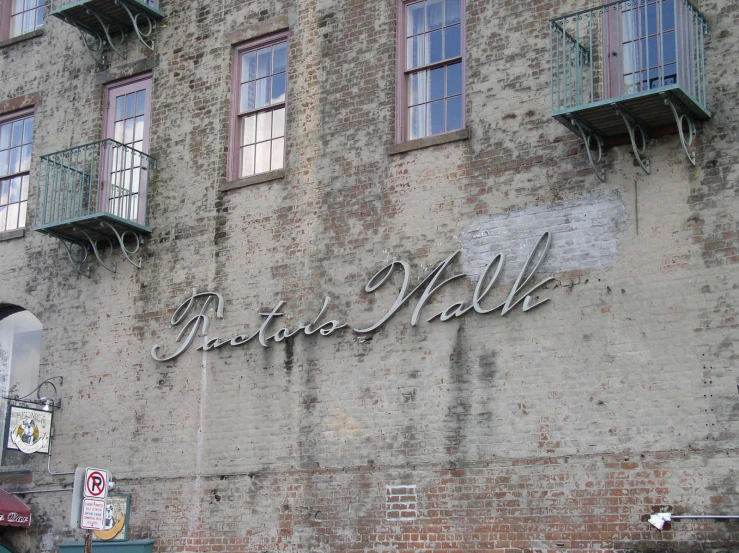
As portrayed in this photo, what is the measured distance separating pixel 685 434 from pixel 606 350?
1.31m

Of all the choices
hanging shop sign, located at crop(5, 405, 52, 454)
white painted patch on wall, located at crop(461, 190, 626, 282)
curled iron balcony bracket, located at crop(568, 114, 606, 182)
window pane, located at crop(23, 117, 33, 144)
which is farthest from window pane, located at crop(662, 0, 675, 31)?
window pane, located at crop(23, 117, 33, 144)

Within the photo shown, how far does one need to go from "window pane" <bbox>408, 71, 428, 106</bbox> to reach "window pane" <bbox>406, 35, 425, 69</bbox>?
14 cm

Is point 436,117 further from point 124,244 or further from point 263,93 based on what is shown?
point 124,244

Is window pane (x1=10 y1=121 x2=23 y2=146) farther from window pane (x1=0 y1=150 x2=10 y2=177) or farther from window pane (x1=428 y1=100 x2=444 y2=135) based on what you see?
window pane (x1=428 y1=100 x2=444 y2=135)

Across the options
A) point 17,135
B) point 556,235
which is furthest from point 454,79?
point 17,135

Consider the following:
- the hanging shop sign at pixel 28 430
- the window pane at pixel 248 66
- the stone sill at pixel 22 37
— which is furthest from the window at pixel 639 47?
the stone sill at pixel 22 37

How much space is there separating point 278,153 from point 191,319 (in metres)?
2.69

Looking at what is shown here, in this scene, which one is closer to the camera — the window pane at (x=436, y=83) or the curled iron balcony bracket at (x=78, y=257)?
the window pane at (x=436, y=83)

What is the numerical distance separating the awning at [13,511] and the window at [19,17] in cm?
815

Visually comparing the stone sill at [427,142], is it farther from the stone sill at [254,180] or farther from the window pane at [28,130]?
the window pane at [28,130]

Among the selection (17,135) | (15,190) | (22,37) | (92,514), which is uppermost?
(22,37)

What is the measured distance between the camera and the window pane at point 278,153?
16234 millimetres

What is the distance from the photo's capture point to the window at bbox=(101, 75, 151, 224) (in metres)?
17.5

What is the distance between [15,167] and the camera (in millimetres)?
19281
